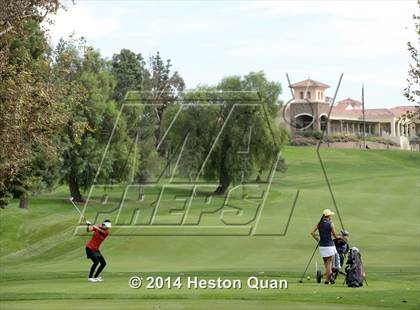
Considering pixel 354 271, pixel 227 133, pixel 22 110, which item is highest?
pixel 22 110

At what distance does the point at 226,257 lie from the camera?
28.8 metres

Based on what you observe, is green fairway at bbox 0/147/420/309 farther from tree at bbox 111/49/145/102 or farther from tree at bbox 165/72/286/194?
tree at bbox 111/49/145/102

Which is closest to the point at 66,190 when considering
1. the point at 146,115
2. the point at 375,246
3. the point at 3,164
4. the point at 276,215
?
the point at 146,115

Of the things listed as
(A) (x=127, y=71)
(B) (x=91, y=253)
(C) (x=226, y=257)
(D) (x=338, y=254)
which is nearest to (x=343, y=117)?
(A) (x=127, y=71)

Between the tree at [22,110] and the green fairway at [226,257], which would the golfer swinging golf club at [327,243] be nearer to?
→ the green fairway at [226,257]

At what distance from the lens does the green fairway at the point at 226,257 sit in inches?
593

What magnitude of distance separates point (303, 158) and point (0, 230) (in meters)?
68.1

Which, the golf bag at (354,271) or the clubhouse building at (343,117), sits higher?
the golf bag at (354,271)

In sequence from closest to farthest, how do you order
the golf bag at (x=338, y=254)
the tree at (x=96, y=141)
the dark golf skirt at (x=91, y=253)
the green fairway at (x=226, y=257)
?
1. the green fairway at (x=226, y=257)
2. the golf bag at (x=338, y=254)
3. the dark golf skirt at (x=91, y=253)
4. the tree at (x=96, y=141)

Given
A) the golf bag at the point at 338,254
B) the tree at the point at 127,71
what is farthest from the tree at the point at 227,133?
the golf bag at the point at 338,254

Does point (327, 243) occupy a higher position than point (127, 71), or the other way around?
point (127, 71)

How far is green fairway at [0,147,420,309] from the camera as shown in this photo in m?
15.1

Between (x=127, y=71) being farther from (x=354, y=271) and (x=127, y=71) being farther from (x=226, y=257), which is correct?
(x=354, y=271)

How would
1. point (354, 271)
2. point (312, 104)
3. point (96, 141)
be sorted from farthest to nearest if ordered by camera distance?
point (312, 104)
point (96, 141)
point (354, 271)
